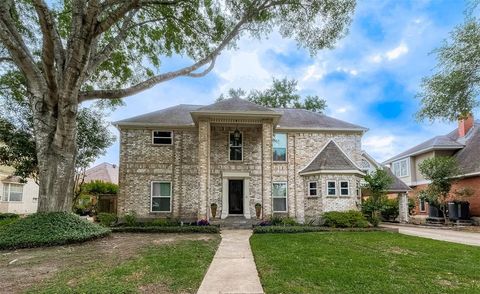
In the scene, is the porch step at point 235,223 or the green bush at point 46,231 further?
the porch step at point 235,223

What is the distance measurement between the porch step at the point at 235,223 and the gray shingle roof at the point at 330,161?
445cm

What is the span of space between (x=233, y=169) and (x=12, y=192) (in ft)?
62.7

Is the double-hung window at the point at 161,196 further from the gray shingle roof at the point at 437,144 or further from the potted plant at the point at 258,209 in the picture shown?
the gray shingle roof at the point at 437,144

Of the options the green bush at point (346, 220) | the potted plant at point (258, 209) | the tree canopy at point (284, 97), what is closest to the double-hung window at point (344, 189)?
the green bush at point (346, 220)

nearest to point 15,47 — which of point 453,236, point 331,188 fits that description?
point 331,188

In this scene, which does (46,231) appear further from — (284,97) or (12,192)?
(284,97)

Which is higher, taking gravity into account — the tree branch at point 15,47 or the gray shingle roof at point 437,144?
the tree branch at point 15,47

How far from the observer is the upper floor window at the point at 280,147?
17.6 m

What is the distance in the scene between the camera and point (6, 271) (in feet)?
18.7

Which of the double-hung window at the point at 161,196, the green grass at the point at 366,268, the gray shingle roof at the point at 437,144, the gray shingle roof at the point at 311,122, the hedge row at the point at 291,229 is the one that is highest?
the gray shingle roof at the point at 311,122

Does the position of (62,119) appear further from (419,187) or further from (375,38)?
(419,187)

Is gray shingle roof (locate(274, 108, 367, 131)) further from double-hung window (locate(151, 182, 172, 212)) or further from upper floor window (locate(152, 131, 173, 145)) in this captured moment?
double-hung window (locate(151, 182, 172, 212))

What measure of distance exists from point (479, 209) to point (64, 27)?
24.7 metres

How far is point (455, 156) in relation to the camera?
2186cm
